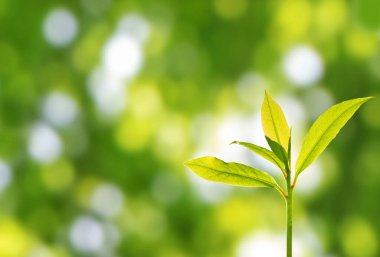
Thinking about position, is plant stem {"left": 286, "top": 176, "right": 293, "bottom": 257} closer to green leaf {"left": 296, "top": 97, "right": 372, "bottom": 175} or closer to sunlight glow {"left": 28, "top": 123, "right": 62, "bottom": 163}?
green leaf {"left": 296, "top": 97, "right": 372, "bottom": 175}

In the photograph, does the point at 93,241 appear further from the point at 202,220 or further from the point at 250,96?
the point at 250,96

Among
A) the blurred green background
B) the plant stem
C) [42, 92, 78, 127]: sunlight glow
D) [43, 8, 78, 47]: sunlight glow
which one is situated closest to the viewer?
the plant stem

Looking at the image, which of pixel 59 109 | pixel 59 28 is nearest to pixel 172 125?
pixel 59 109

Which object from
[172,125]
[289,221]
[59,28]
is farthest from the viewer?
[59,28]

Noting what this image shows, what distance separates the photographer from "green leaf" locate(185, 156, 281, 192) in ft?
0.85

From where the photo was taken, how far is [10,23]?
13.3 feet

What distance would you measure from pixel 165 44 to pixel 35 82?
99 centimetres

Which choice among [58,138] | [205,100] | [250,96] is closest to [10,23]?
[58,138]

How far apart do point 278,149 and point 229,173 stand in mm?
27

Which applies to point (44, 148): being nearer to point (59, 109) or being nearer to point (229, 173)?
point (59, 109)

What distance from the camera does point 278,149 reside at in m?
0.27

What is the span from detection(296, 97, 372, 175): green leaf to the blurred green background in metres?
3.07

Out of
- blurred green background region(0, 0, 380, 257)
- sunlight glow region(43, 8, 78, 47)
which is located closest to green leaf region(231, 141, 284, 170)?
blurred green background region(0, 0, 380, 257)

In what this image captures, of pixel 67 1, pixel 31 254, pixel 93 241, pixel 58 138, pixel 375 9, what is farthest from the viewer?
pixel 67 1
